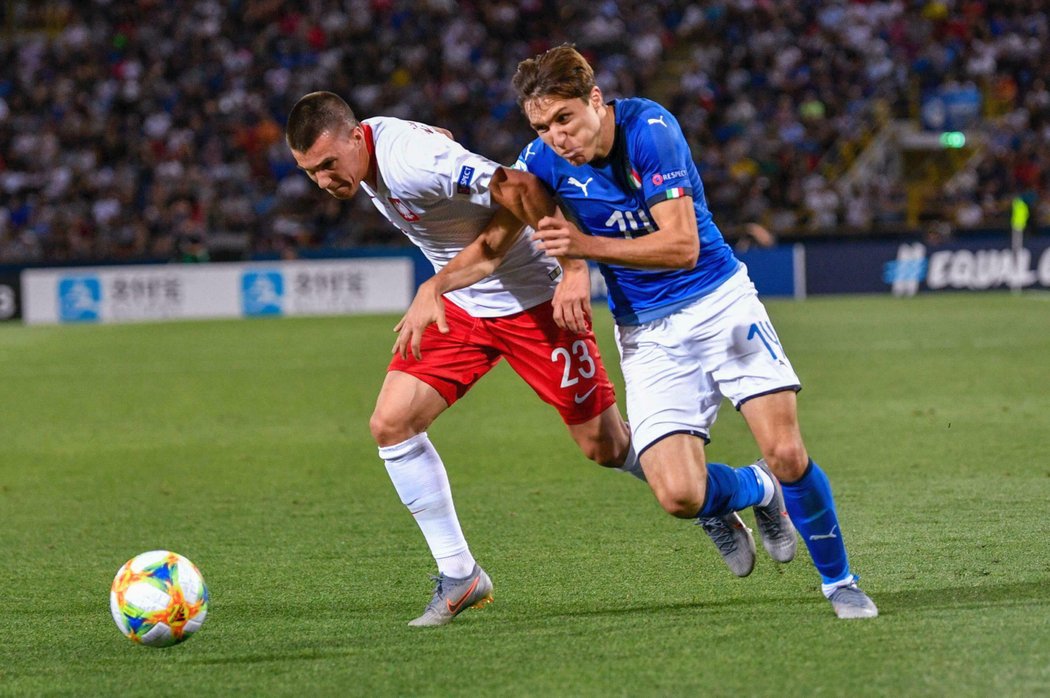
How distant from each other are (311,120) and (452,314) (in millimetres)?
1058

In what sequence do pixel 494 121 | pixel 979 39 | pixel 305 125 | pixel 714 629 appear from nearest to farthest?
pixel 714 629
pixel 305 125
pixel 494 121
pixel 979 39

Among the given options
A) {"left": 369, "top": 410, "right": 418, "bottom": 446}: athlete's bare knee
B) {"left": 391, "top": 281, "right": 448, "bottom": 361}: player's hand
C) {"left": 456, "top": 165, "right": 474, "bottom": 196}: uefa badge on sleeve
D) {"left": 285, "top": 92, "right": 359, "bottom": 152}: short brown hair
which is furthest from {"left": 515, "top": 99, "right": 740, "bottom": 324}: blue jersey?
{"left": 369, "top": 410, "right": 418, "bottom": 446}: athlete's bare knee

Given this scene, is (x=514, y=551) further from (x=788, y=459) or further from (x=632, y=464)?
(x=788, y=459)

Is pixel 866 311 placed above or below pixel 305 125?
below

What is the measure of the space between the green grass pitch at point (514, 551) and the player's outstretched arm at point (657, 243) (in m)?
1.23

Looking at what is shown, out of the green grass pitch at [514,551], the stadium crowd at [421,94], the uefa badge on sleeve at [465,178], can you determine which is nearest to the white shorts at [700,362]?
the green grass pitch at [514,551]

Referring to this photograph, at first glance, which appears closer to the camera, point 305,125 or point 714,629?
point 714,629

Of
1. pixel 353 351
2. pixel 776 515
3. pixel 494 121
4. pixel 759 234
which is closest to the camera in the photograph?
→ pixel 776 515

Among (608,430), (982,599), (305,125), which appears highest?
(305,125)

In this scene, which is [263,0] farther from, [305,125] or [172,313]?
[305,125]

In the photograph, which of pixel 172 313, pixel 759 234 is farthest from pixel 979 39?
pixel 759 234

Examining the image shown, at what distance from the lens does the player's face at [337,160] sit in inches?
197

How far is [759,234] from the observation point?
614 centimetres

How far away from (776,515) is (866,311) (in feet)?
53.8
